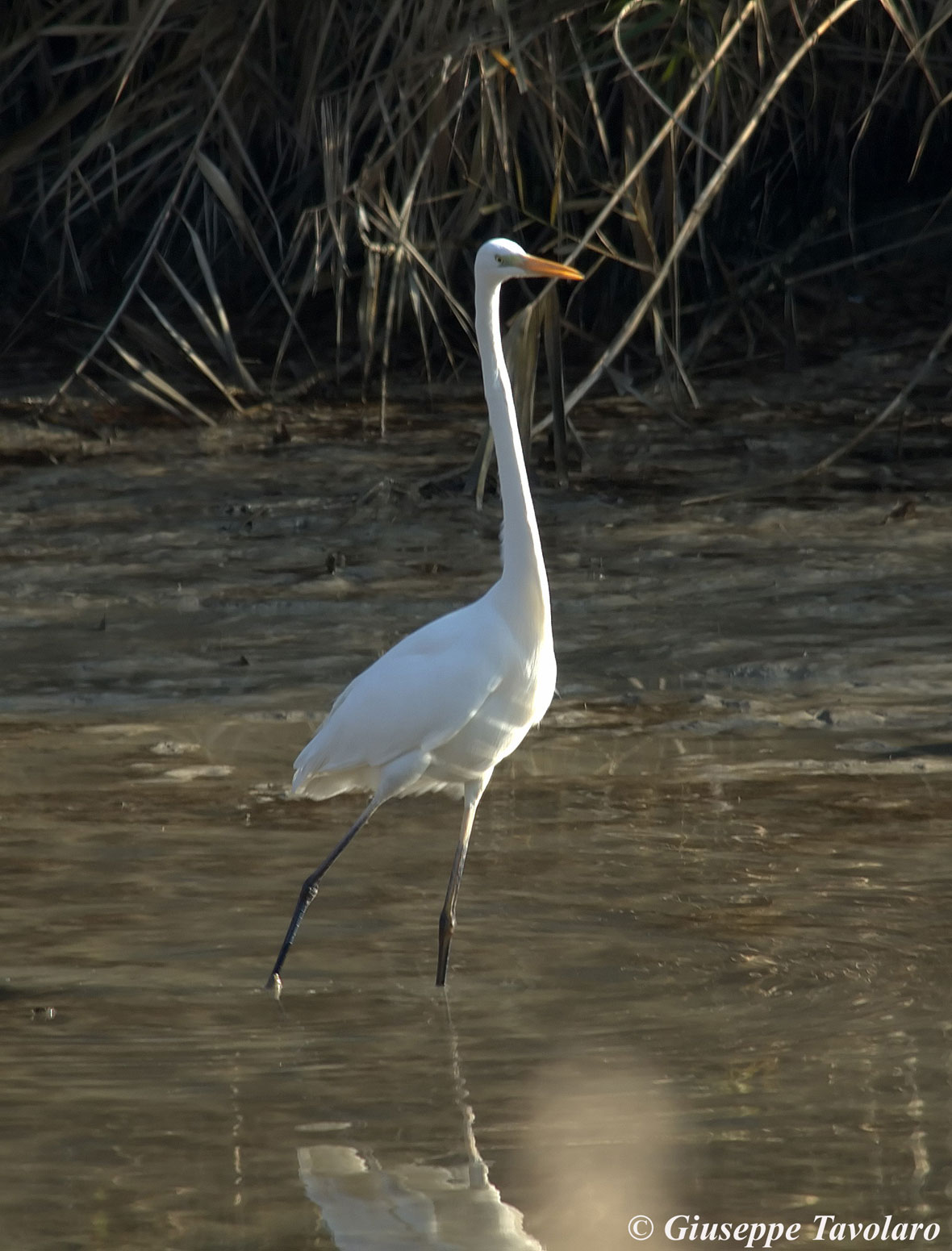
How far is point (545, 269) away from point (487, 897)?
4.21 feet

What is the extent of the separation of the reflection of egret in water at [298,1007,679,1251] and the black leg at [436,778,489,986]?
26.4 inches

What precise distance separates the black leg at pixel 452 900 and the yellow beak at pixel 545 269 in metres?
1.01

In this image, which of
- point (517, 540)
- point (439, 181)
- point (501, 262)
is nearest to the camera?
point (517, 540)

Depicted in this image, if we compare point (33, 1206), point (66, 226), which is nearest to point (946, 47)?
point (66, 226)

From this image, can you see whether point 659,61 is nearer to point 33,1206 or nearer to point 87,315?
point 87,315

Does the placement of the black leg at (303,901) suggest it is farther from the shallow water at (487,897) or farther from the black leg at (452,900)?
the black leg at (452,900)

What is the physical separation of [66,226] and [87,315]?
1.15 m

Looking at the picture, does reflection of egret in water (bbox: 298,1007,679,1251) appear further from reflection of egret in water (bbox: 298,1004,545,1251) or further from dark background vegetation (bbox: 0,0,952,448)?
dark background vegetation (bbox: 0,0,952,448)

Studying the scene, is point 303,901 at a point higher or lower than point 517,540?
lower

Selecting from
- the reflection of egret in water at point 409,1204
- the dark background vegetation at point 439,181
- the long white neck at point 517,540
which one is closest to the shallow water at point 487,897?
the reflection of egret in water at point 409,1204

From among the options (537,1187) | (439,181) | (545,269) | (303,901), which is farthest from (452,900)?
(439,181)

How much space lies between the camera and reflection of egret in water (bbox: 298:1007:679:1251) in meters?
2.64

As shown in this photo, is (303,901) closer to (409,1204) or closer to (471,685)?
(471,685)

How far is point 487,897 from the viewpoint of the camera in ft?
13.8
